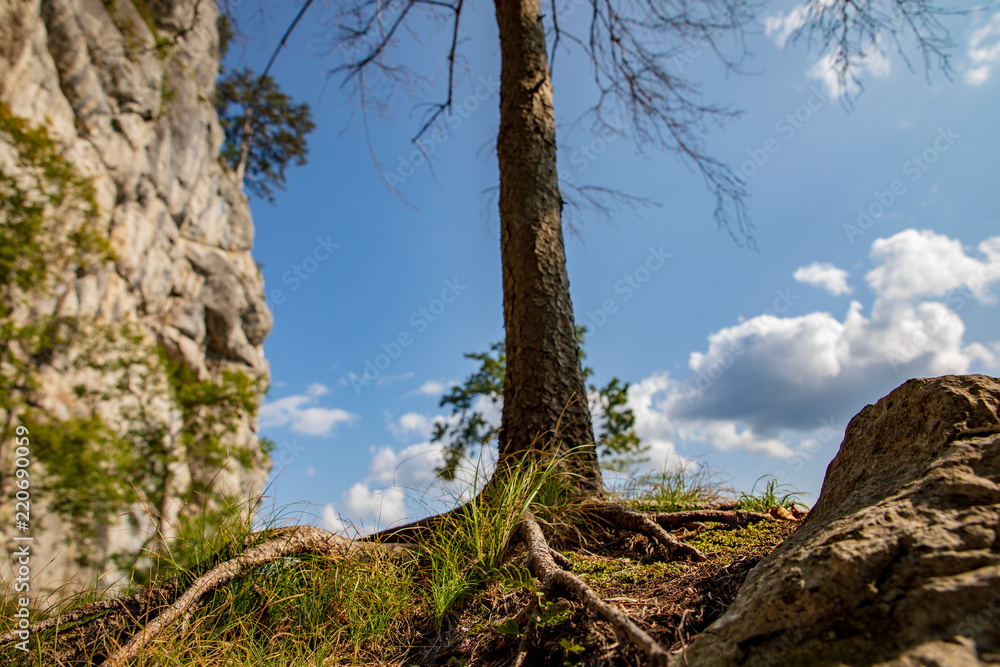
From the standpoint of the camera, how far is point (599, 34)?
17.6 feet

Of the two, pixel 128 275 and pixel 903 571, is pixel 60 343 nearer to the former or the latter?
pixel 128 275

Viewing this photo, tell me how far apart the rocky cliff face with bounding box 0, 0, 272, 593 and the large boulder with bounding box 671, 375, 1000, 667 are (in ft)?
21.5

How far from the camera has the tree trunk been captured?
3035 millimetres

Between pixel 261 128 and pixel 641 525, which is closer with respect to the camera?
pixel 641 525

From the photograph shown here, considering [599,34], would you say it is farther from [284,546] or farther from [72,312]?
[72,312]

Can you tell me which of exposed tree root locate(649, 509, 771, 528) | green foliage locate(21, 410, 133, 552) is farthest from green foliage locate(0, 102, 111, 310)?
exposed tree root locate(649, 509, 771, 528)

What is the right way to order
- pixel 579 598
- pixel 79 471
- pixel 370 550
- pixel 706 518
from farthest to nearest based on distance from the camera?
pixel 79 471, pixel 706 518, pixel 370 550, pixel 579 598

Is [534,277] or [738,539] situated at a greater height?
[534,277]

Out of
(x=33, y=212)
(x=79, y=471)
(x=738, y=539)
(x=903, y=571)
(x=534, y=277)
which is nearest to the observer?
(x=903, y=571)

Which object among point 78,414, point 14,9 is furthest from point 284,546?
point 14,9

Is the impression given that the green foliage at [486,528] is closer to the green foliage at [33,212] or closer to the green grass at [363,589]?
the green grass at [363,589]

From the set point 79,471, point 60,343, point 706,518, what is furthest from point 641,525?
point 60,343

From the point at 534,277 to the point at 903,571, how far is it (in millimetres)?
2546

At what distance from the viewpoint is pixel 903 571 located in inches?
37.2
